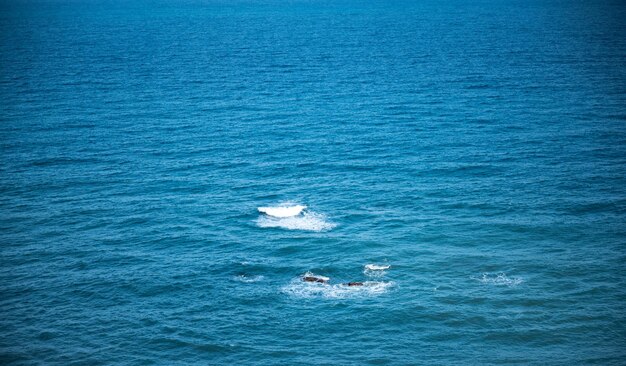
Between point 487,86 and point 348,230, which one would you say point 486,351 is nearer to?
point 348,230

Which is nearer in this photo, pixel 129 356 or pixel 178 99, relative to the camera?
pixel 129 356

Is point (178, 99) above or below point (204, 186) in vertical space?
above

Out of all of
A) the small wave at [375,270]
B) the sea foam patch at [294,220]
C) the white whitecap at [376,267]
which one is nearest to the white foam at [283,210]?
the sea foam patch at [294,220]

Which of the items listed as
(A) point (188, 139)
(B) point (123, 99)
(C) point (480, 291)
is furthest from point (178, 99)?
(C) point (480, 291)

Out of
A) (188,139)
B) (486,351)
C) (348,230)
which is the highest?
(188,139)

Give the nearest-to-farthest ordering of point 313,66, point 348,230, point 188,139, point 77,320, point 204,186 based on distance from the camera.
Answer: point 77,320, point 348,230, point 204,186, point 188,139, point 313,66

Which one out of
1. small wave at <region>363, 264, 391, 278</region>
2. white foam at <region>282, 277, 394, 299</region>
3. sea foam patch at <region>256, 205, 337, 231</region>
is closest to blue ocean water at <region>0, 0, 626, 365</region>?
white foam at <region>282, 277, 394, 299</region>
